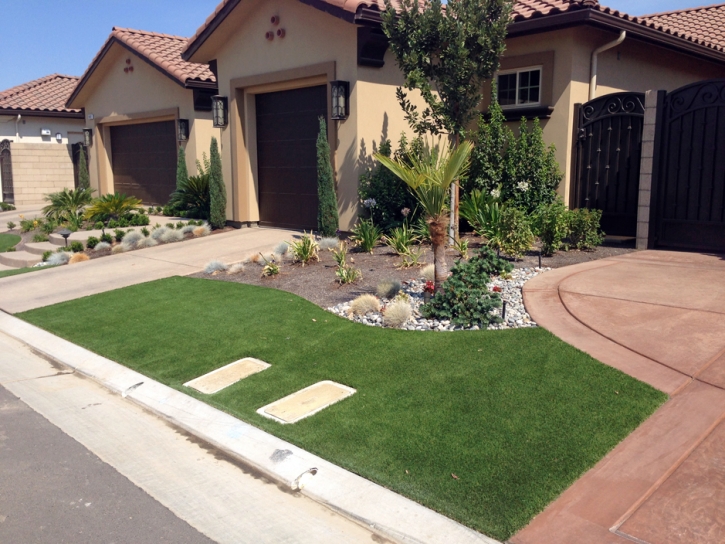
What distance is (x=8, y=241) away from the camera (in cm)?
1655

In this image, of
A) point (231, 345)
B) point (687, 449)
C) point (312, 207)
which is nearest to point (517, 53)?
point (312, 207)

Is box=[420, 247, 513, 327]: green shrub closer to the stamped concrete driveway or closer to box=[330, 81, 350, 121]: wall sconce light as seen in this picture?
the stamped concrete driveway

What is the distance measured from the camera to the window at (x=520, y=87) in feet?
40.7

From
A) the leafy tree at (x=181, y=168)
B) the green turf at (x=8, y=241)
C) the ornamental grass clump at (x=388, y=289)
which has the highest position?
the leafy tree at (x=181, y=168)

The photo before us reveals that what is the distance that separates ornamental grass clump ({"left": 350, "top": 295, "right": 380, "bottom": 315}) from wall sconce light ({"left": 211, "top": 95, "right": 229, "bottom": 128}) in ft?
29.1

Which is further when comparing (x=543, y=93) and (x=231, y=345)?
(x=543, y=93)

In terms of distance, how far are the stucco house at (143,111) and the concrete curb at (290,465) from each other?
1151 cm

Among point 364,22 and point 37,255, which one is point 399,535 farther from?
point 37,255

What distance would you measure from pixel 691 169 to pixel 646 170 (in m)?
0.64

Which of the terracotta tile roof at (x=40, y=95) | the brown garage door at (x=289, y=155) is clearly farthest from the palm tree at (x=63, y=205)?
the terracotta tile roof at (x=40, y=95)

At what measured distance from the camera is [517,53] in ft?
40.9

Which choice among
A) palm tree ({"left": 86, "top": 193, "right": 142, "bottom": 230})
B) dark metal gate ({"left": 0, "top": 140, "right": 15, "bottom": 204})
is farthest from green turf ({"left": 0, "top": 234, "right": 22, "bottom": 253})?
dark metal gate ({"left": 0, "top": 140, "right": 15, "bottom": 204})

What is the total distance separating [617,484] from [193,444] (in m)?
3.18

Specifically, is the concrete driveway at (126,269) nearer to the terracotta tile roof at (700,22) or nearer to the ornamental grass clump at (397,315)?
the ornamental grass clump at (397,315)
